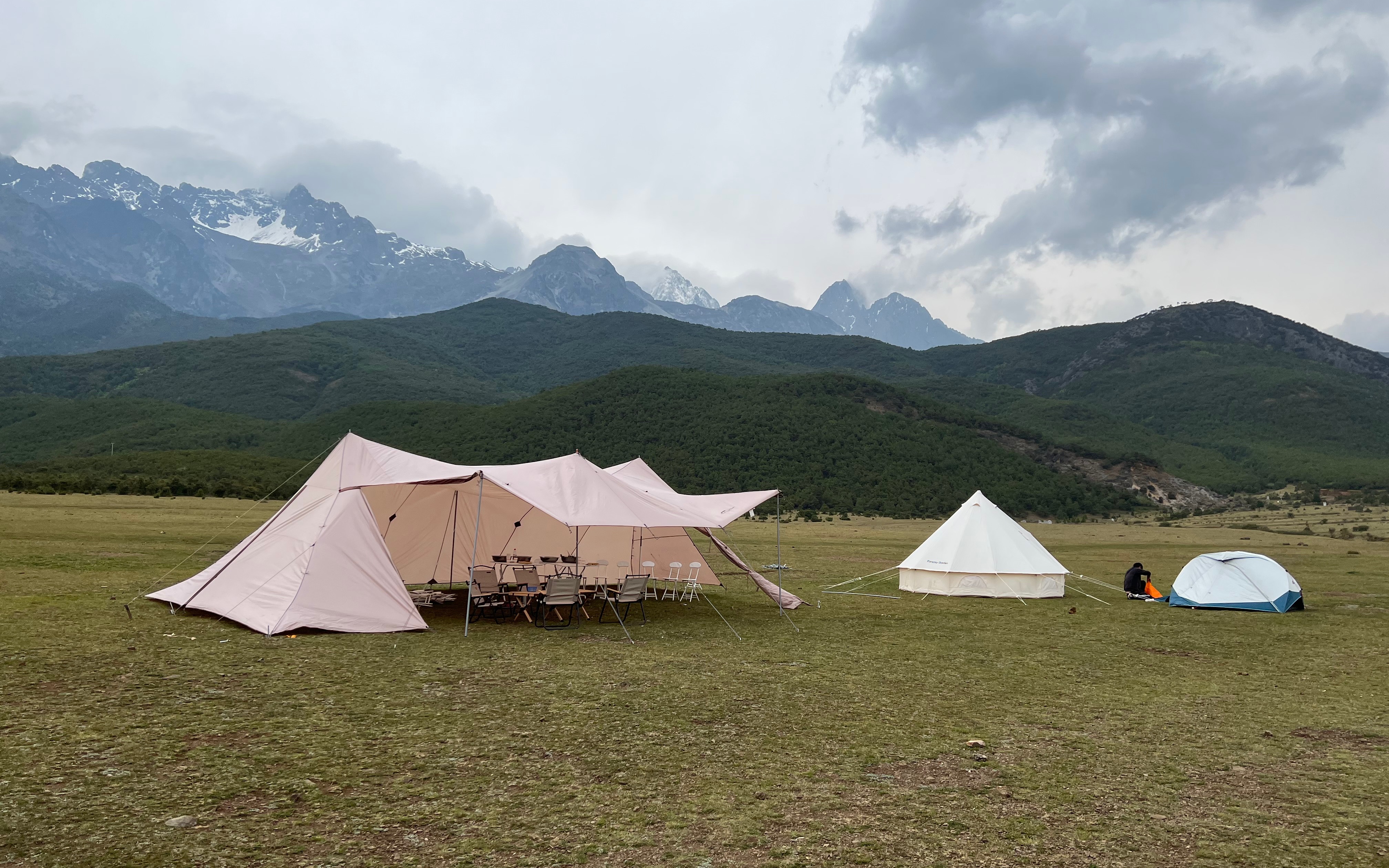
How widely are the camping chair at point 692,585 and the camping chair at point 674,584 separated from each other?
0.13 metres

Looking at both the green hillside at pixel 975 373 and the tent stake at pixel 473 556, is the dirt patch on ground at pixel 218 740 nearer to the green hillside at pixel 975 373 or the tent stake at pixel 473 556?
the tent stake at pixel 473 556

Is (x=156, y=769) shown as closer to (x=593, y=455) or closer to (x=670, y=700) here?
(x=670, y=700)

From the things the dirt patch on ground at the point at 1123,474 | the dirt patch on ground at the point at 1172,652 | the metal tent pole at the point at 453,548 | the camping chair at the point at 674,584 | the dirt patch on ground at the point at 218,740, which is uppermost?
the dirt patch on ground at the point at 1123,474

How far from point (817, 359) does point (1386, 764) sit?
113 meters

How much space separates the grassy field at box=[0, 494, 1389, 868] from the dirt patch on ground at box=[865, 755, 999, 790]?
0.09 ft

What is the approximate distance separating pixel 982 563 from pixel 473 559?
36.5 ft

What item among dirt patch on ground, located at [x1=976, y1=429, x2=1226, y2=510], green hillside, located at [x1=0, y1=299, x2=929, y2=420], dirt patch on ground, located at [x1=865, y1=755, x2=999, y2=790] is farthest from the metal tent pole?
green hillside, located at [x1=0, y1=299, x2=929, y2=420]

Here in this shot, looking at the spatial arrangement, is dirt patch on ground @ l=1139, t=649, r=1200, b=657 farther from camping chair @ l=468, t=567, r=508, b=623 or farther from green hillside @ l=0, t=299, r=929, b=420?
green hillside @ l=0, t=299, r=929, b=420

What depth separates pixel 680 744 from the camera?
707 cm

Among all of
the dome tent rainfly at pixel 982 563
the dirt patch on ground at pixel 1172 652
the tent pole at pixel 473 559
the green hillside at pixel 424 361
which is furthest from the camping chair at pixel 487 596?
the green hillside at pixel 424 361

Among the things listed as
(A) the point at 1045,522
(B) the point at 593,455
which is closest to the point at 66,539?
(B) the point at 593,455

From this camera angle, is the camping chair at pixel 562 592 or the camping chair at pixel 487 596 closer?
the camping chair at pixel 562 592

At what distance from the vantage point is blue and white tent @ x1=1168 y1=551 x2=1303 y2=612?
1739 cm

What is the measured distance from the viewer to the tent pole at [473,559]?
1207 centimetres
